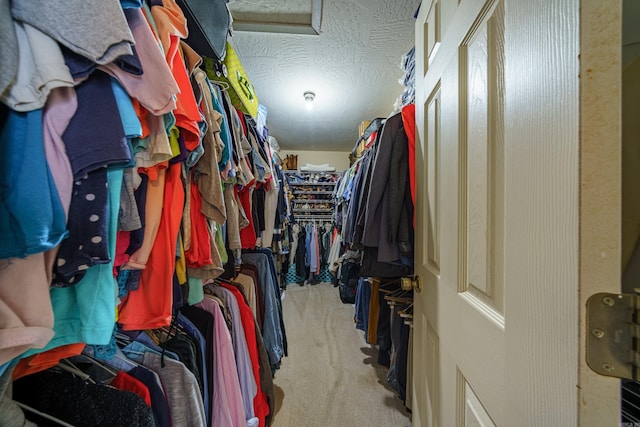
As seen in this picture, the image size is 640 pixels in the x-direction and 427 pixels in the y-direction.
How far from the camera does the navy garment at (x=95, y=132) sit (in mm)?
375

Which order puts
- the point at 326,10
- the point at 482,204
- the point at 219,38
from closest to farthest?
1. the point at 482,204
2. the point at 219,38
3. the point at 326,10

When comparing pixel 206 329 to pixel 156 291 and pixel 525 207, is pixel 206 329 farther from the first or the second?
pixel 525 207

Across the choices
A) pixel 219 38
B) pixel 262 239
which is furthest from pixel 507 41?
pixel 262 239

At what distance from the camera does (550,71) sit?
12.5 inches

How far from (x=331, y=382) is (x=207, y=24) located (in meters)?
2.02

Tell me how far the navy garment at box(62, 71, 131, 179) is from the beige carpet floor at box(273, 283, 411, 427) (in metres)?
1.57

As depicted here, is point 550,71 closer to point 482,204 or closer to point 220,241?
point 482,204

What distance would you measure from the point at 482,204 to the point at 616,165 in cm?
26

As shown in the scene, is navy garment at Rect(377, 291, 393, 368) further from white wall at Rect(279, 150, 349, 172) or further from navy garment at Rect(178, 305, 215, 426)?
white wall at Rect(279, 150, 349, 172)

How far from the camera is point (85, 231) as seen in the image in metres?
0.38

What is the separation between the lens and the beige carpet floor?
1.34 m

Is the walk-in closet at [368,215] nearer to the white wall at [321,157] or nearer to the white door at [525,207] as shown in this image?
the white door at [525,207]

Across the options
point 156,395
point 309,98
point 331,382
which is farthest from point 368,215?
point 309,98

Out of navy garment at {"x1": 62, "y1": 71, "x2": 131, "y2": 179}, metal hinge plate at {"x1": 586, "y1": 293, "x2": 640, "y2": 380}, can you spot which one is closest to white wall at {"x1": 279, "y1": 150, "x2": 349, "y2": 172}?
navy garment at {"x1": 62, "y1": 71, "x2": 131, "y2": 179}
